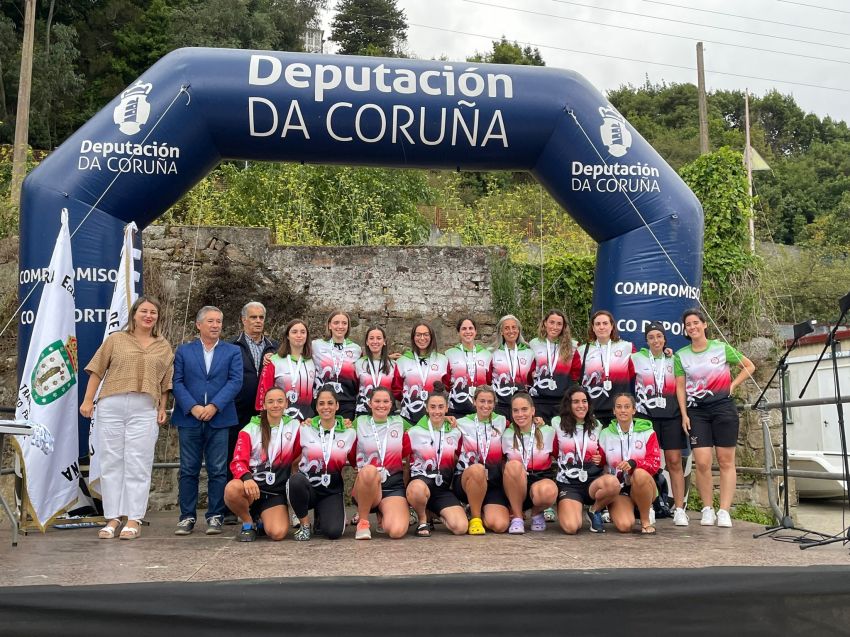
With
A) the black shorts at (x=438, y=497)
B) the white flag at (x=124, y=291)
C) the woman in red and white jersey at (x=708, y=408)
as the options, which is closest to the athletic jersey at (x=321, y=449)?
the black shorts at (x=438, y=497)

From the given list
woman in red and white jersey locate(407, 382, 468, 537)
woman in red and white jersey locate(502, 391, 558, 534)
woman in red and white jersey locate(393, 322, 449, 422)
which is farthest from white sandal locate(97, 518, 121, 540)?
woman in red and white jersey locate(502, 391, 558, 534)

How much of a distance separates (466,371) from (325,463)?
1.38 metres

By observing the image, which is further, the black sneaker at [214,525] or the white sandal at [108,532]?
the black sneaker at [214,525]

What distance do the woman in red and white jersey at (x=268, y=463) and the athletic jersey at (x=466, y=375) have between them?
51.6 inches

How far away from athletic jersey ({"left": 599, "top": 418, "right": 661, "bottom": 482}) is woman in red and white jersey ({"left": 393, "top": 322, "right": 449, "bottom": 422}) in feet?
4.33

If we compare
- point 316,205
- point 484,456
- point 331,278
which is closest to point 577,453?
point 484,456

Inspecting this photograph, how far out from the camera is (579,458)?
19.4 feet

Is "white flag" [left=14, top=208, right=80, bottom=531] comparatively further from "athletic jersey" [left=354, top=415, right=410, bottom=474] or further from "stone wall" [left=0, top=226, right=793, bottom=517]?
"stone wall" [left=0, top=226, right=793, bottom=517]

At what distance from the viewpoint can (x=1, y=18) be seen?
2264cm

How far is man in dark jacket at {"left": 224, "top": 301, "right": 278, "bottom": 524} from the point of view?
634cm

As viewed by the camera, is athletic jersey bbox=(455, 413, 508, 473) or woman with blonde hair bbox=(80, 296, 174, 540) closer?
woman with blonde hair bbox=(80, 296, 174, 540)

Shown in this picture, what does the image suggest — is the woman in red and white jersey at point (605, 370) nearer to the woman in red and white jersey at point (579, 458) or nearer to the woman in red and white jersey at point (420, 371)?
the woman in red and white jersey at point (579, 458)

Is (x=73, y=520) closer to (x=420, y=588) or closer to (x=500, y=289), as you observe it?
(x=420, y=588)

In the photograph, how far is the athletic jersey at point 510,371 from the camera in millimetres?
6449
